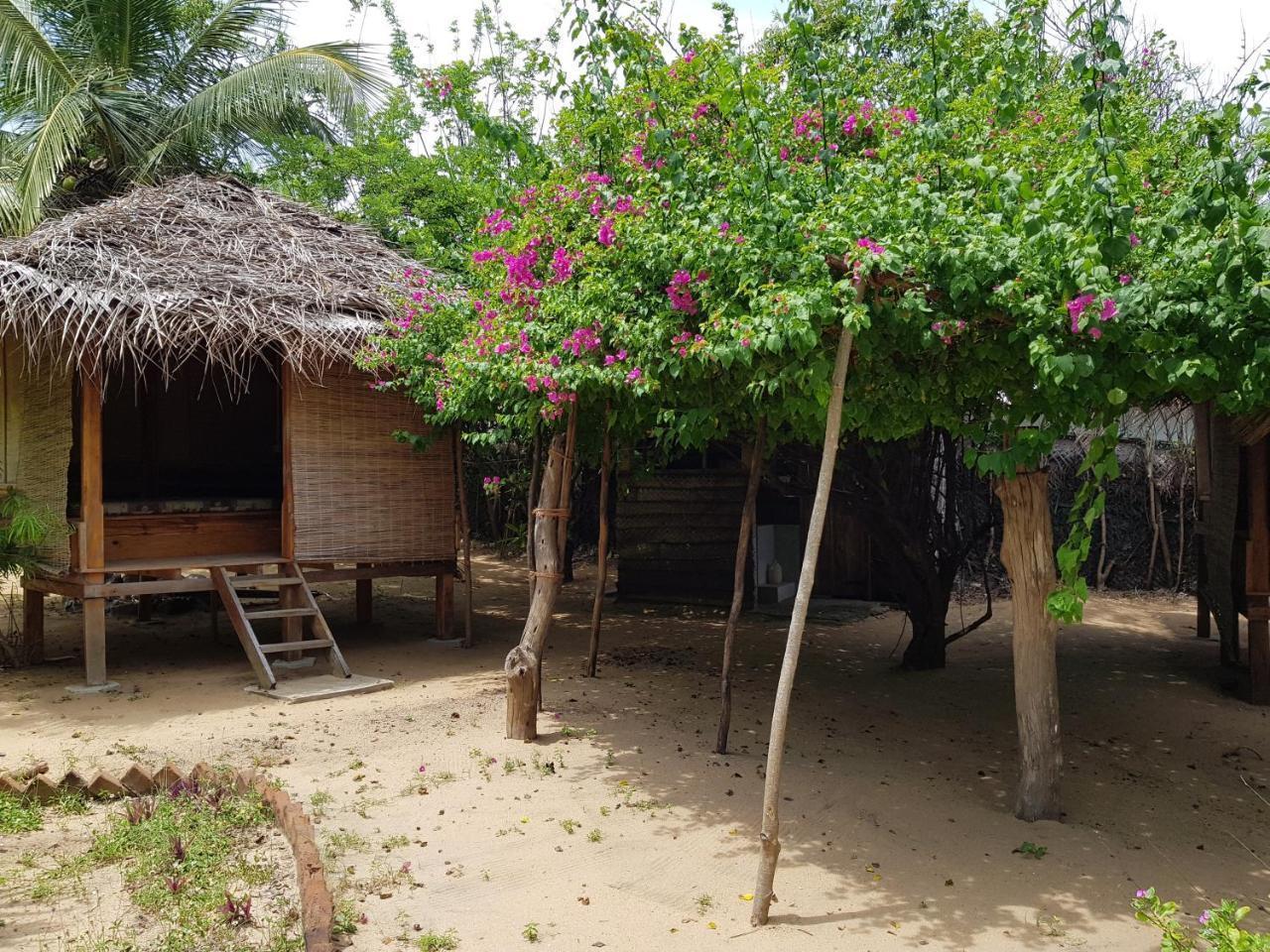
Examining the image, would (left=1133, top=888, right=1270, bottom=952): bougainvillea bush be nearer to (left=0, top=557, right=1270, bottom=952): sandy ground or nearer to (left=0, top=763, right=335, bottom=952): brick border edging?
(left=0, top=557, right=1270, bottom=952): sandy ground

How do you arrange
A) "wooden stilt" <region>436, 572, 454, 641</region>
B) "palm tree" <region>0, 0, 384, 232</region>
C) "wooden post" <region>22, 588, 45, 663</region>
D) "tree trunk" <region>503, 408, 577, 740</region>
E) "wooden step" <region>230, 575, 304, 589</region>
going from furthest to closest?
"palm tree" <region>0, 0, 384, 232</region>
"wooden stilt" <region>436, 572, 454, 641</region>
"wooden post" <region>22, 588, 45, 663</region>
"wooden step" <region>230, 575, 304, 589</region>
"tree trunk" <region>503, 408, 577, 740</region>

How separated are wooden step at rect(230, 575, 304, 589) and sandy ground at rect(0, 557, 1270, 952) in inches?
29.8

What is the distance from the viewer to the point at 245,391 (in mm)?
8883

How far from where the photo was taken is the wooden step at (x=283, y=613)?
7855 mm

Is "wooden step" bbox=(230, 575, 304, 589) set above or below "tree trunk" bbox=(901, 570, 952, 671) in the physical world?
above

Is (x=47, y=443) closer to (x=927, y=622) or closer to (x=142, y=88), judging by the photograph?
(x=142, y=88)

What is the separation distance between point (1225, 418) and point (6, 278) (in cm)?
948

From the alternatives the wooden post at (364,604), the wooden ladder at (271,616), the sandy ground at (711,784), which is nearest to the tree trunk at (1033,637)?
the sandy ground at (711,784)

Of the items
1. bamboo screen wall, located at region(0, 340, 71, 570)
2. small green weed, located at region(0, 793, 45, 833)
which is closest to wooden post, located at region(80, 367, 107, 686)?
bamboo screen wall, located at region(0, 340, 71, 570)

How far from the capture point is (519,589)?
13.5 m

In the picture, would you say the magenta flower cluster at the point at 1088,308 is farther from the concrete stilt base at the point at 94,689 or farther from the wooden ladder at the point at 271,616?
the concrete stilt base at the point at 94,689

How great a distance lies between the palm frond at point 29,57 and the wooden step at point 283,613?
22.2ft

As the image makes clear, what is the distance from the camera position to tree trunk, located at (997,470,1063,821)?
4949 mm

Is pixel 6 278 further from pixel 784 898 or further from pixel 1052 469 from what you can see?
pixel 1052 469
